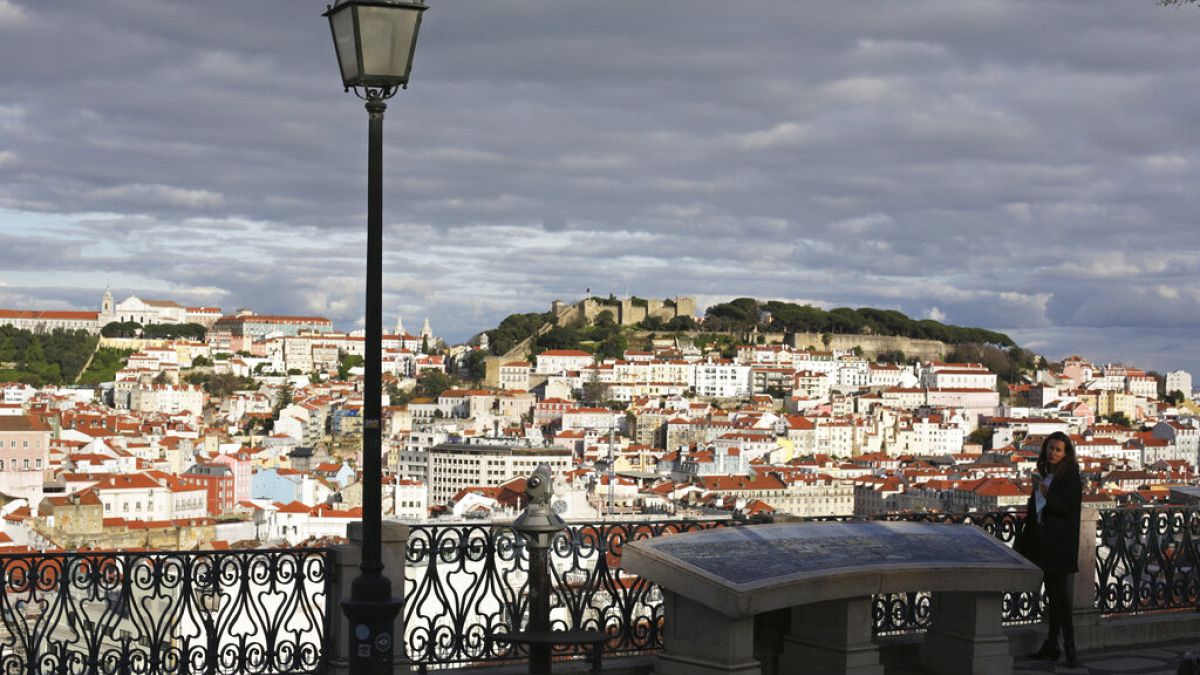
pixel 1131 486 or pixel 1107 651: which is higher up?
pixel 1107 651

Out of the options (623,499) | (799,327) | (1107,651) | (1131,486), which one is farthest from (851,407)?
(1107,651)

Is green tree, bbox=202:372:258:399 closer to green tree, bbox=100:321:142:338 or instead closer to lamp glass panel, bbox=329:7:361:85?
green tree, bbox=100:321:142:338

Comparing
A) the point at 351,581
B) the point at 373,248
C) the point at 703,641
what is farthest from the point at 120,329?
the point at 373,248

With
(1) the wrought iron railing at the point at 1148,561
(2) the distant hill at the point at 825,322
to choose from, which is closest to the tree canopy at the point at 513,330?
(2) the distant hill at the point at 825,322

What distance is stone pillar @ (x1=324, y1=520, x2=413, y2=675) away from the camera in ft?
18.5

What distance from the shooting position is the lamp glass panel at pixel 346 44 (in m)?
4.86

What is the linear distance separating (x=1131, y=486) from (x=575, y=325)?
215ft

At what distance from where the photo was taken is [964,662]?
6266 millimetres

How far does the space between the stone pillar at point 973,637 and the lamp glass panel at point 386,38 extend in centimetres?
341

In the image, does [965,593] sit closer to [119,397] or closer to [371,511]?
[371,511]

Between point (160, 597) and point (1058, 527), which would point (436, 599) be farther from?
point (1058, 527)

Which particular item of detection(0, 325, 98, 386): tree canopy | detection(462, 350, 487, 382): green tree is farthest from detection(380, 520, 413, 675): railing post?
detection(0, 325, 98, 386): tree canopy

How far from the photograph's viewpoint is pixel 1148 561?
24.6 feet

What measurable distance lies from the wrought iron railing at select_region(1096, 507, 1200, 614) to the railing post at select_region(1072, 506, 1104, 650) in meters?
0.19
